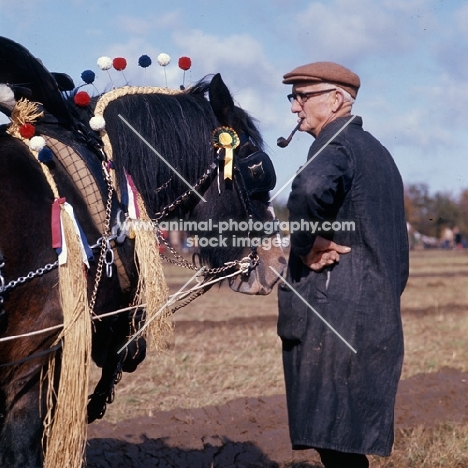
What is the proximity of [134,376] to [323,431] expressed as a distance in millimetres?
4122

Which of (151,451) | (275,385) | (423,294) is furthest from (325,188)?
(423,294)

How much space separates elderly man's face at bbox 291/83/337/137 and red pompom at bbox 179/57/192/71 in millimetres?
818

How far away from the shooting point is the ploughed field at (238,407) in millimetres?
5078

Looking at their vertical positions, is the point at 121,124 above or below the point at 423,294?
above

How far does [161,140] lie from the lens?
3.73 meters

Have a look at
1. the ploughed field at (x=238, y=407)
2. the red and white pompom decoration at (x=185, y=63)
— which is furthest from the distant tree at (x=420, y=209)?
the red and white pompom decoration at (x=185, y=63)

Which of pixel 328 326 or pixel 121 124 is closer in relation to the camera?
pixel 328 326

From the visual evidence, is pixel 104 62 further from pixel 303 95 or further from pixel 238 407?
pixel 238 407

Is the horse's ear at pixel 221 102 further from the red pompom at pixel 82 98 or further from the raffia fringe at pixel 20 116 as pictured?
the raffia fringe at pixel 20 116

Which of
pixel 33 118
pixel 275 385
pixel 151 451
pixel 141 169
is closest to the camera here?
pixel 33 118

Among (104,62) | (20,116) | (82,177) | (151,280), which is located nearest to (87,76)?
(104,62)

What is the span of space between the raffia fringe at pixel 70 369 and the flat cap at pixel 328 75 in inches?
44.5

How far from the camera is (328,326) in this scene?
3.24 m

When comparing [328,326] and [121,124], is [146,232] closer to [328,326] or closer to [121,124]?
[121,124]
